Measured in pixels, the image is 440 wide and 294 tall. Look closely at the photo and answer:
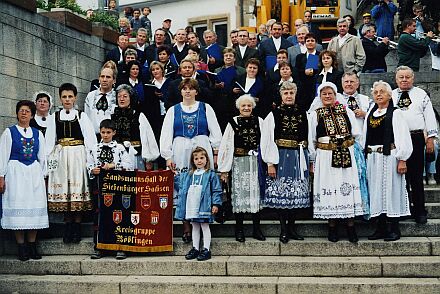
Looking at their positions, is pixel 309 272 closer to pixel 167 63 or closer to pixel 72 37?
pixel 167 63

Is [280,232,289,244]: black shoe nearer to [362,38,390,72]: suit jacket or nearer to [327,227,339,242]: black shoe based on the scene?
[327,227,339,242]: black shoe

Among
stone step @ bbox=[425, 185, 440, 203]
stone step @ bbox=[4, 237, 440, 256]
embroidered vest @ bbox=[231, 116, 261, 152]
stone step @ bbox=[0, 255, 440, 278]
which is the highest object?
embroidered vest @ bbox=[231, 116, 261, 152]

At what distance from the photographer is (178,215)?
8570 millimetres

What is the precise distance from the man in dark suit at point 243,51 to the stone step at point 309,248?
3.77 m

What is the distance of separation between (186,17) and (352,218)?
20077 mm

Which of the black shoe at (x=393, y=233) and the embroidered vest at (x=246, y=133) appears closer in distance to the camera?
the black shoe at (x=393, y=233)

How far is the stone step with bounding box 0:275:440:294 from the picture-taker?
7656mm

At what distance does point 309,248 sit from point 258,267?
67cm

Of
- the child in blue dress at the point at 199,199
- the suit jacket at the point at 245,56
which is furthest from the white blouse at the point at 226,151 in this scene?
the suit jacket at the point at 245,56

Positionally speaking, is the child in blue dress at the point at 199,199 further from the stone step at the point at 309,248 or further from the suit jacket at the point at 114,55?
the suit jacket at the point at 114,55

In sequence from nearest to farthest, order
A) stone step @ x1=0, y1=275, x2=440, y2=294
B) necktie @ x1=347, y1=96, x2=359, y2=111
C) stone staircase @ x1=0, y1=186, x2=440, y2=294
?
stone step @ x1=0, y1=275, x2=440, y2=294 → stone staircase @ x1=0, y1=186, x2=440, y2=294 → necktie @ x1=347, y1=96, x2=359, y2=111

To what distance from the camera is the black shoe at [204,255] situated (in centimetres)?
834

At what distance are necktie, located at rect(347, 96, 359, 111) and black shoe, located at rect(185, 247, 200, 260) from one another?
8.85 ft

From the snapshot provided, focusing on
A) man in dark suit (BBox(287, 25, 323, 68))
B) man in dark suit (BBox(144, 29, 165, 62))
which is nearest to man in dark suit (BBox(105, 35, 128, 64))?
man in dark suit (BBox(144, 29, 165, 62))
